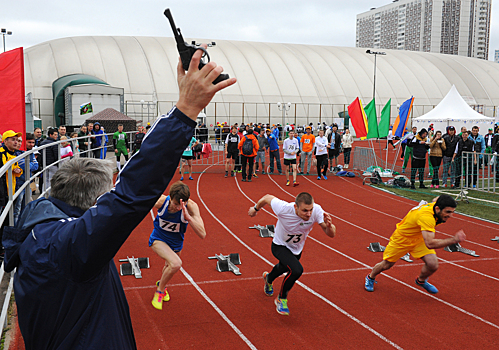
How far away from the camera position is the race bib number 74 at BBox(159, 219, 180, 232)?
616 cm

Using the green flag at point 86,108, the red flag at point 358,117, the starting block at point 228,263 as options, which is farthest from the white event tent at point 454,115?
the green flag at point 86,108

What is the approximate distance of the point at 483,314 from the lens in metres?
6.21

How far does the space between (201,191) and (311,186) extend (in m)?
4.12

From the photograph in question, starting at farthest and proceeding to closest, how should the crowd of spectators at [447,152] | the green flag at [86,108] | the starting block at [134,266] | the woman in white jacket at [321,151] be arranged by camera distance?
the green flag at [86,108], the woman in white jacket at [321,151], the crowd of spectators at [447,152], the starting block at [134,266]

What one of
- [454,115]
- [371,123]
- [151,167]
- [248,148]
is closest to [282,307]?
[151,167]

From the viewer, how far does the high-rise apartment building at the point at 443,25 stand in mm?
125125

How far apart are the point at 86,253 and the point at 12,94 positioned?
19.5 ft

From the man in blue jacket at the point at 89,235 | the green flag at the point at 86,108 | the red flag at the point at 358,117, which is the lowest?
the man in blue jacket at the point at 89,235

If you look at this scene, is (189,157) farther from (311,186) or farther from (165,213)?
(165,213)

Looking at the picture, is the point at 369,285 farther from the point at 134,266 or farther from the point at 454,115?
the point at 454,115

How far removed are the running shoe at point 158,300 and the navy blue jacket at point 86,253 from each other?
422cm

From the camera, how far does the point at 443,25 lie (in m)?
127

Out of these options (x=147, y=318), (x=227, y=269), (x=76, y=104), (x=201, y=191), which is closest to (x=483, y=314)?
(x=227, y=269)

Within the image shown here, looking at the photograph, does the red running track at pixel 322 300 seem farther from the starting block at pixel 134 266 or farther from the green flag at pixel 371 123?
the green flag at pixel 371 123
